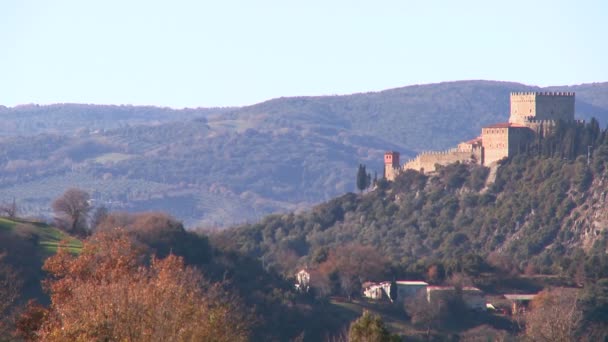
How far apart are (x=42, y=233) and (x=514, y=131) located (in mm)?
37731

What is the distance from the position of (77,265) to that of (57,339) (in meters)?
5.57

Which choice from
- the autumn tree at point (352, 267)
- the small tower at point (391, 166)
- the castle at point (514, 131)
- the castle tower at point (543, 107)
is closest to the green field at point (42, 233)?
the autumn tree at point (352, 267)

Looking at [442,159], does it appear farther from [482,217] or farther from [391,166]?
[482,217]

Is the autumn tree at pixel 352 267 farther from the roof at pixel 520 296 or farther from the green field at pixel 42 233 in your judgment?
the green field at pixel 42 233

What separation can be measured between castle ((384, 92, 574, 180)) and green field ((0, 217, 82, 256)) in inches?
1392

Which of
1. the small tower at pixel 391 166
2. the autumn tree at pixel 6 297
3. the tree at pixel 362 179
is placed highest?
the autumn tree at pixel 6 297

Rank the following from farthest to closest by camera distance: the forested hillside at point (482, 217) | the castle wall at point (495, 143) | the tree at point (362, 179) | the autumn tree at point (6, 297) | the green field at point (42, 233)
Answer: the tree at point (362, 179) → the castle wall at point (495, 143) → the forested hillside at point (482, 217) → the green field at point (42, 233) → the autumn tree at point (6, 297)

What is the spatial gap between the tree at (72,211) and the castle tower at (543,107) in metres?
34.6

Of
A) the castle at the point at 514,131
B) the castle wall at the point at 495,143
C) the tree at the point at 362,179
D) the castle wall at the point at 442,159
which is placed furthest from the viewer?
the tree at the point at 362,179

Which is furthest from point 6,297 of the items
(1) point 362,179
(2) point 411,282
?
(1) point 362,179

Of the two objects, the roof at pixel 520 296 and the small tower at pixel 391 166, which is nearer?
the roof at pixel 520 296

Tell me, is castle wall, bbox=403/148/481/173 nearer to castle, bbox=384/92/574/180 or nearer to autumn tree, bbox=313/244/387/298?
castle, bbox=384/92/574/180

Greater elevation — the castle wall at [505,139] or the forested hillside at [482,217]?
the castle wall at [505,139]

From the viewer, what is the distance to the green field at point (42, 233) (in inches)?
1730
